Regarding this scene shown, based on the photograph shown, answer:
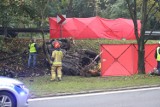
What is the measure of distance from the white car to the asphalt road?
7.05 ft

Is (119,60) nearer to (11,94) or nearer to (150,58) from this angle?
(150,58)

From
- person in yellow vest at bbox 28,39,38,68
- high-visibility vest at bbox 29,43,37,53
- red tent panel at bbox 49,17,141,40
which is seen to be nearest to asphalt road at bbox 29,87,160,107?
person in yellow vest at bbox 28,39,38,68

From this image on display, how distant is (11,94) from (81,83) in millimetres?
8252

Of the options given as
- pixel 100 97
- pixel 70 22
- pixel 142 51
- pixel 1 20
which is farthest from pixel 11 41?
pixel 100 97

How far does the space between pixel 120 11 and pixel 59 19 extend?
2698cm

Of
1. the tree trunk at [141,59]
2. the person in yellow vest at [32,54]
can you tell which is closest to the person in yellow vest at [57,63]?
the person in yellow vest at [32,54]

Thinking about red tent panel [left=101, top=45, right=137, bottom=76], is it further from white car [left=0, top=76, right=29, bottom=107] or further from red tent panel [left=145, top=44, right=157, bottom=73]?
white car [left=0, top=76, right=29, bottom=107]

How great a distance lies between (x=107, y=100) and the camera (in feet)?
45.1

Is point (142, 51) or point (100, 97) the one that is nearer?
point (100, 97)

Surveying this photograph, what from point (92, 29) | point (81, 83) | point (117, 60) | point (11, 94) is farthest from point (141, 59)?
point (11, 94)

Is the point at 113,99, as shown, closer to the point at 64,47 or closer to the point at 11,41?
the point at 64,47

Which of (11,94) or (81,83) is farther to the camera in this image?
(81,83)

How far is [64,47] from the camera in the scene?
24188 mm

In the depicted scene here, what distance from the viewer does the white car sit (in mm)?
10344
